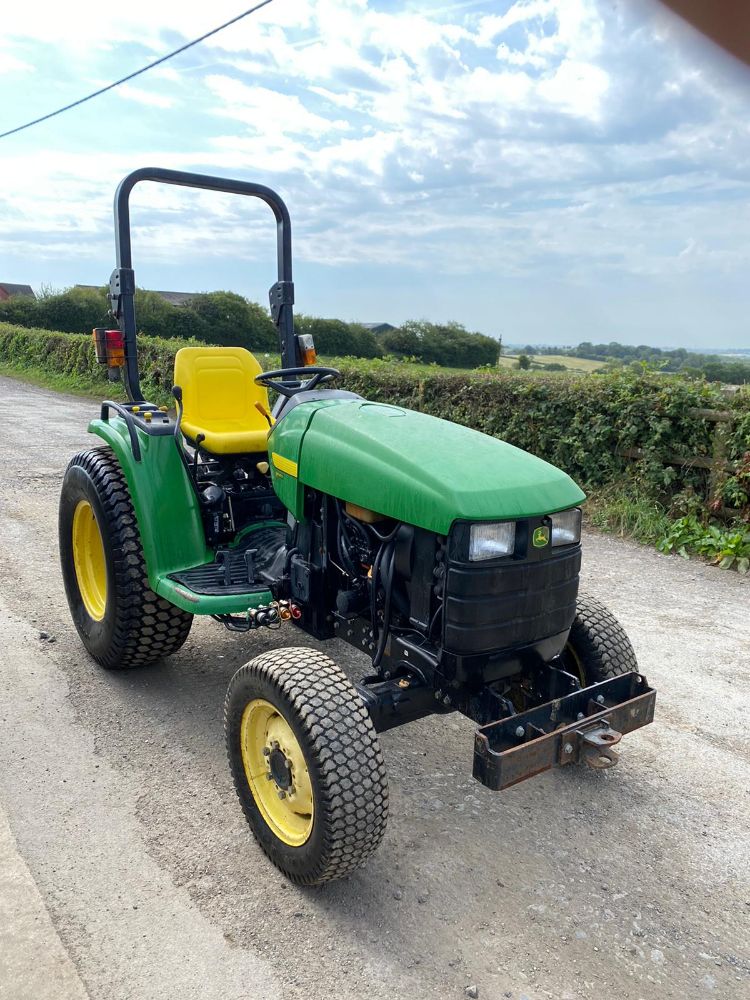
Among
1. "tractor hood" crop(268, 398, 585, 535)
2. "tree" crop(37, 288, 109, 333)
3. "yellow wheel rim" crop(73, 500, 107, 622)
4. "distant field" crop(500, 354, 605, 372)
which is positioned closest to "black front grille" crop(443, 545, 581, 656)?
"tractor hood" crop(268, 398, 585, 535)

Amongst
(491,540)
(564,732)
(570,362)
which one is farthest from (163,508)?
(570,362)

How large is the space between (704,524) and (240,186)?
413 cm

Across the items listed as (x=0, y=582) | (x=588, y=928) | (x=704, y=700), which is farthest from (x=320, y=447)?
(x=0, y=582)

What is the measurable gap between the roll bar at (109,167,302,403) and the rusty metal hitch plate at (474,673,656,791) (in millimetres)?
2245

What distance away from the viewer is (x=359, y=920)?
2.45 m

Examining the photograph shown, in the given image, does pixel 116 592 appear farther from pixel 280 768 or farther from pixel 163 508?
pixel 280 768

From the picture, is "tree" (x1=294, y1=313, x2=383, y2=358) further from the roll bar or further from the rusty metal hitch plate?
the rusty metal hitch plate

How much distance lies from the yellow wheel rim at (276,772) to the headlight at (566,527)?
102 centimetres

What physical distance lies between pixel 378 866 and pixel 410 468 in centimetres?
126

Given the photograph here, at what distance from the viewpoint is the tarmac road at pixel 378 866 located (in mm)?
2246

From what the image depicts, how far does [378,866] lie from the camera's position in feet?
8.79

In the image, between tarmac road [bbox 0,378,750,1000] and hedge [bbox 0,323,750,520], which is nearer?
tarmac road [bbox 0,378,750,1000]

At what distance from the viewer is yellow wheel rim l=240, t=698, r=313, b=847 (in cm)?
259

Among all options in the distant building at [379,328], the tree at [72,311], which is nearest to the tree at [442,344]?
the distant building at [379,328]
